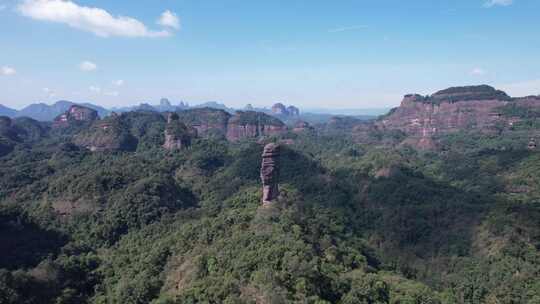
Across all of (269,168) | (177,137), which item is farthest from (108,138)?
(269,168)

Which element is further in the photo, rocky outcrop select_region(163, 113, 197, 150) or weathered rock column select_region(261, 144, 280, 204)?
rocky outcrop select_region(163, 113, 197, 150)

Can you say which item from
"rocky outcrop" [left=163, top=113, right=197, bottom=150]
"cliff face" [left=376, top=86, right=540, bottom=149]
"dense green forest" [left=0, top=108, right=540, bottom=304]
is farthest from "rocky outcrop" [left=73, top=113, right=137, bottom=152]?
"cliff face" [left=376, top=86, right=540, bottom=149]

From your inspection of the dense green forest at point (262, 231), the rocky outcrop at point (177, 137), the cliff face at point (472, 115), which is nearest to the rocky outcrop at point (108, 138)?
the dense green forest at point (262, 231)

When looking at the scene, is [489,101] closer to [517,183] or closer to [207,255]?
[517,183]

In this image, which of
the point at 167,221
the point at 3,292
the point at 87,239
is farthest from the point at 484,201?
the point at 3,292

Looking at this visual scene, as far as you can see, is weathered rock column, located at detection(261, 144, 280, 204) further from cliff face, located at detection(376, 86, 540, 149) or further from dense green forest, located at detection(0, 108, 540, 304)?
cliff face, located at detection(376, 86, 540, 149)
